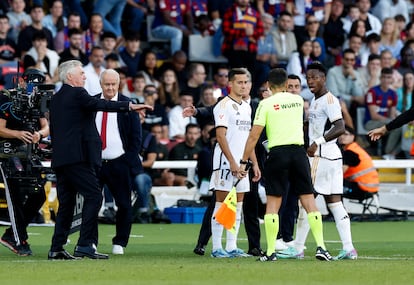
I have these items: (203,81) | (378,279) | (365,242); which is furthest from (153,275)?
(203,81)

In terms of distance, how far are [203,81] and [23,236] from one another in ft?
40.8

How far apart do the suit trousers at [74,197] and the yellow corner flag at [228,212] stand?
4.45ft

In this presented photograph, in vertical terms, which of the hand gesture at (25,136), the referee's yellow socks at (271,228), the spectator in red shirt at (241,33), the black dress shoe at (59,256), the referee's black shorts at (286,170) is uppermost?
the spectator in red shirt at (241,33)

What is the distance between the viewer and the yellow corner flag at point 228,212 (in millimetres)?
14469

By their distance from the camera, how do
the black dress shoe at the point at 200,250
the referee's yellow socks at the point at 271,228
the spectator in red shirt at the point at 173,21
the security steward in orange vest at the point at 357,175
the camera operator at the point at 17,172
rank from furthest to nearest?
1. the spectator in red shirt at the point at 173,21
2. the security steward in orange vest at the point at 357,175
3. the black dress shoe at the point at 200,250
4. the camera operator at the point at 17,172
5. the referee's yellow socks at the point at 271,228

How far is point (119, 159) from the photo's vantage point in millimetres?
15766

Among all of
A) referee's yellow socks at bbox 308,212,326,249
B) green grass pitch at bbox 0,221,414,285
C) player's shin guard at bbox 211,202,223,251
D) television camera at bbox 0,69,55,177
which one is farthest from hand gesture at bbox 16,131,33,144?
referee's yellow socks at bbox 308,212,326,249

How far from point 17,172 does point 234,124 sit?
2.63 m

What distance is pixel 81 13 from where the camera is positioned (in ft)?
89.7

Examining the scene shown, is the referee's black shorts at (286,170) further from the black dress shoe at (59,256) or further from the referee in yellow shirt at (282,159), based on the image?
the black dress shoe at (59,256)

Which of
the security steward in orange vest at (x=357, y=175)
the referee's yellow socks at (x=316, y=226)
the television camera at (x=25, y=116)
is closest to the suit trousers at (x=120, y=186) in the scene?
the television camera at (x=25, y=116)

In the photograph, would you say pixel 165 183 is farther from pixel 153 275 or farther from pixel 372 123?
pixel 153 275

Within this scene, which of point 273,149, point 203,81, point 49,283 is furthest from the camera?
point 203,81

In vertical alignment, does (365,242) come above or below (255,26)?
below
